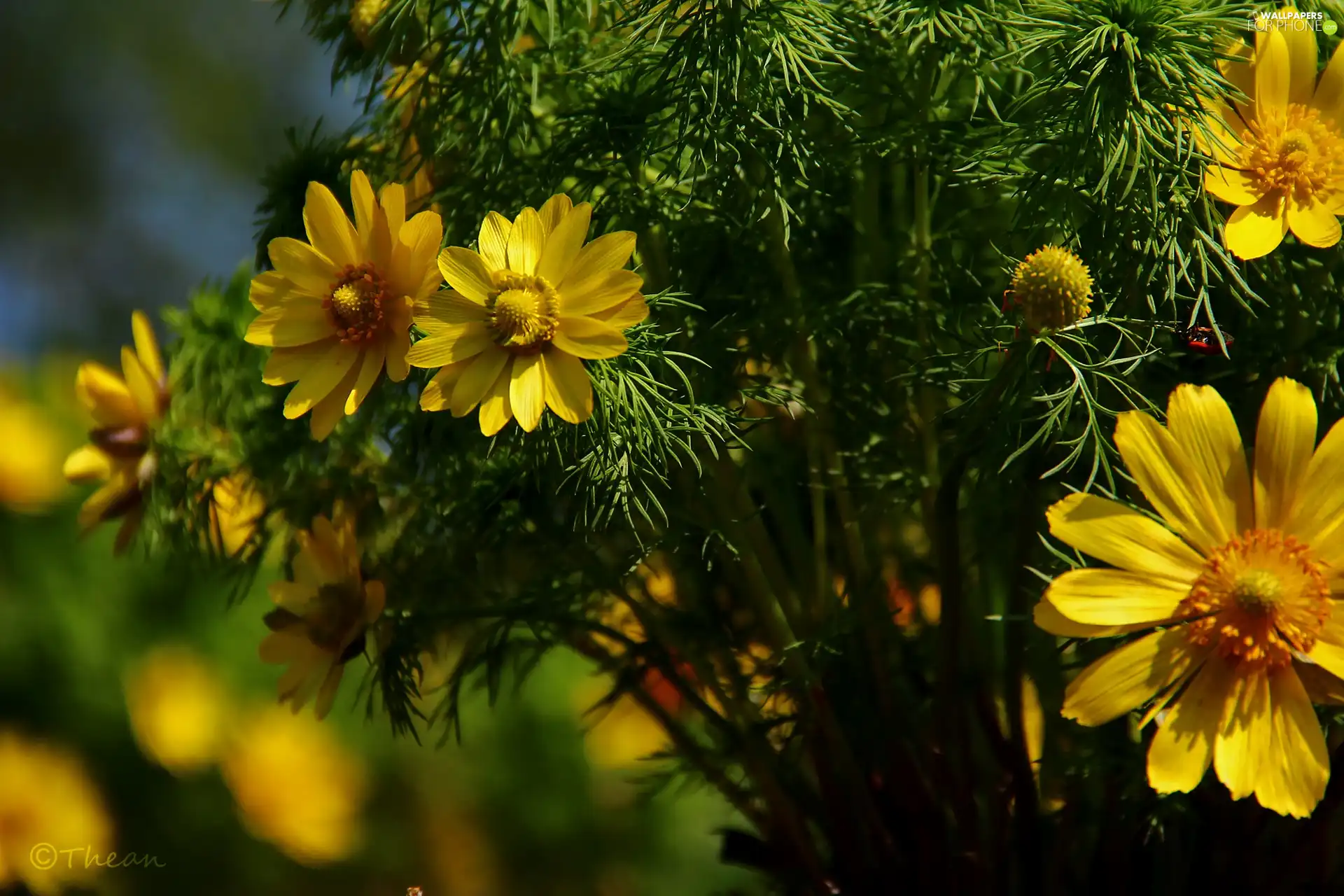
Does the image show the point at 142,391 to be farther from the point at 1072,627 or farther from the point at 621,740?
the point at 621,740

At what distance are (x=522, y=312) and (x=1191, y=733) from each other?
240 millimetres

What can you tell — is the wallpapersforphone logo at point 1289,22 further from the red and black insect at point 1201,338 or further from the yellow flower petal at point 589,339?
the yellow flower petal at point 589,339

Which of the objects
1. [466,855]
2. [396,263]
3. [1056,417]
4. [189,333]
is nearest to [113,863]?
[466,855]

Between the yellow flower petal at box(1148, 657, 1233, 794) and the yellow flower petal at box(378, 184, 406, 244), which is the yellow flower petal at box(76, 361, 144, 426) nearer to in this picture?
the yellow flower petal at box(378, 184, 406, 244)

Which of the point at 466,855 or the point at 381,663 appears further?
the point at 466,855

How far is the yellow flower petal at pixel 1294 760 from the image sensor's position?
37cm

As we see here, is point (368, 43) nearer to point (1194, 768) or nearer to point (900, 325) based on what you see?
point (900, 325)

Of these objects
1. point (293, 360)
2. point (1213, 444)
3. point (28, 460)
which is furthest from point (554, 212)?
point (28, 460)

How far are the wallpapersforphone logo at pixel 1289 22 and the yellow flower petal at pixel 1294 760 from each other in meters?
0.22

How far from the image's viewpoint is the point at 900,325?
53 cm

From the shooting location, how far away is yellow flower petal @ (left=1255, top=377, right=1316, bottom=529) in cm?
39

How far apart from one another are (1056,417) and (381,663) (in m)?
0.30

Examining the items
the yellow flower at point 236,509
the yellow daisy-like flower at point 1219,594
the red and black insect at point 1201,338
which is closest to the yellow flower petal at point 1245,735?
the yellow daisy-like flower at point 1219,594

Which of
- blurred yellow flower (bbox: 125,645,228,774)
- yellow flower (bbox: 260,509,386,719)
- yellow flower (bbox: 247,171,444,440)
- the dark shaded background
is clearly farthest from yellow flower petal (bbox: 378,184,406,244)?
the dark shaded background
